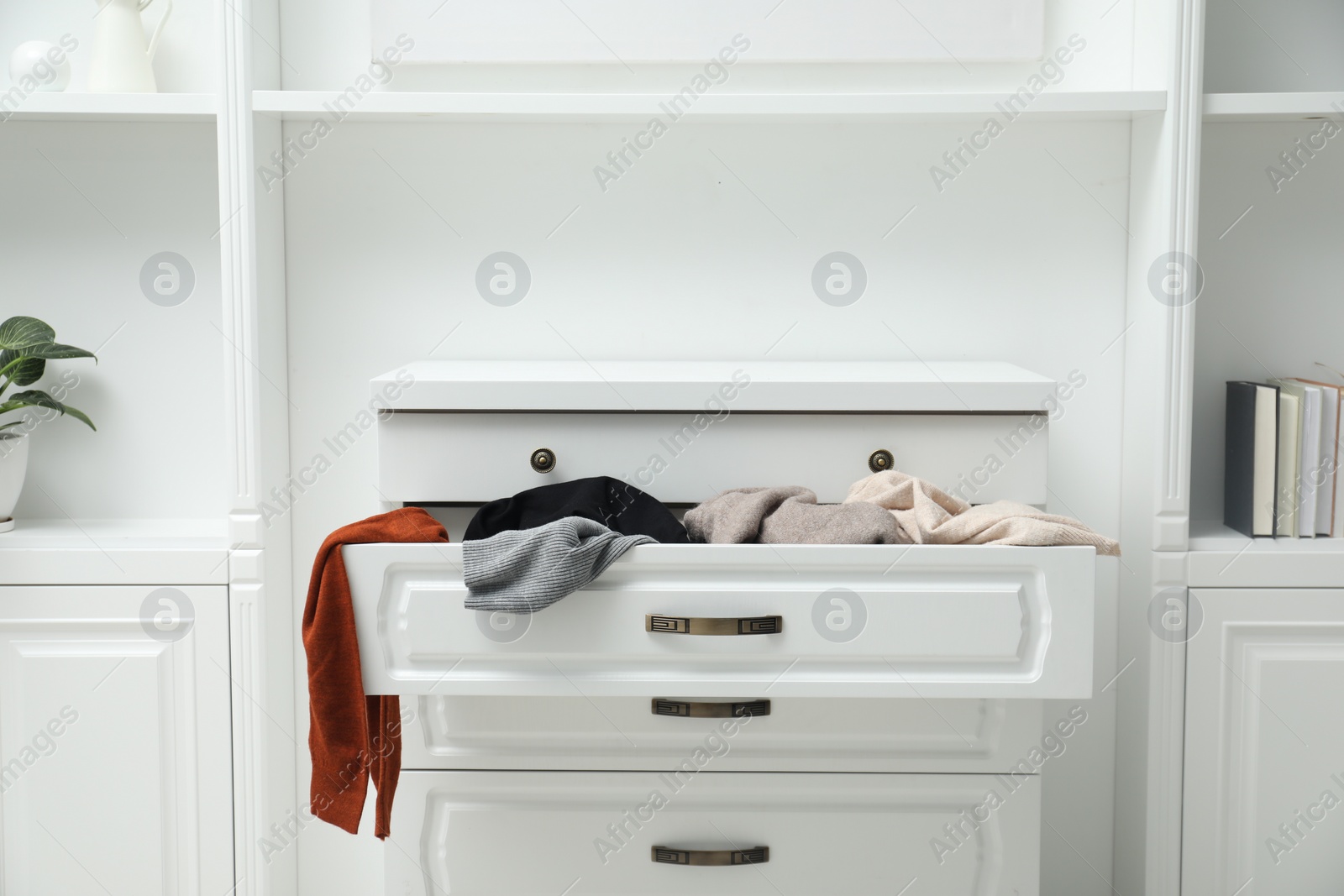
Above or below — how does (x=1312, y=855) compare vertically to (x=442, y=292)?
below

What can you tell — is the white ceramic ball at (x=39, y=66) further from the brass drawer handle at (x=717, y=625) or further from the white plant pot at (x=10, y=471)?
the brass drawer handle at (x=717, y=625)

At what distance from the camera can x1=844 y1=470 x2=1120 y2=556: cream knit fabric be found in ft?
3.42

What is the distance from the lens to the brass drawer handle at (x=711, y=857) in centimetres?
122

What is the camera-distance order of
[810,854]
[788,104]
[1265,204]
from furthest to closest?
[1265,204] → [788,104] → [810,854]

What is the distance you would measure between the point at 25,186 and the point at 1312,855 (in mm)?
2343

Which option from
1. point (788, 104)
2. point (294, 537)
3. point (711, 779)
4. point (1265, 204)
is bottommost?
point (711, 779)

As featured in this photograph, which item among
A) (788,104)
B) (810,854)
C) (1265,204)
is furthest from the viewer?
(1265,204)

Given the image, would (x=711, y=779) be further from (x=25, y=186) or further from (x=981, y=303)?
(x=25, y=186)

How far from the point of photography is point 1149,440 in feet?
4.77

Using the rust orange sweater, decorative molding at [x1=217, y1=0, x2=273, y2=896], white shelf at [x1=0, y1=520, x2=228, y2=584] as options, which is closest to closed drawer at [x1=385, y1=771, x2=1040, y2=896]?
the rust orange sweater

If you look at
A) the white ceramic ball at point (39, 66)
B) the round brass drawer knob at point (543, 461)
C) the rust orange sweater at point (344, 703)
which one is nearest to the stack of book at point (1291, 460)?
the round brass drawer knob at point (543, 461)

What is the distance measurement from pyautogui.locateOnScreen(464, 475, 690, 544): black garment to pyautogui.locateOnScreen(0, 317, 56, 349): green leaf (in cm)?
82

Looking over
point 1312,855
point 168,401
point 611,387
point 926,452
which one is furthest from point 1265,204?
point 168,401

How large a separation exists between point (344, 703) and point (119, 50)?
110 centimetres
